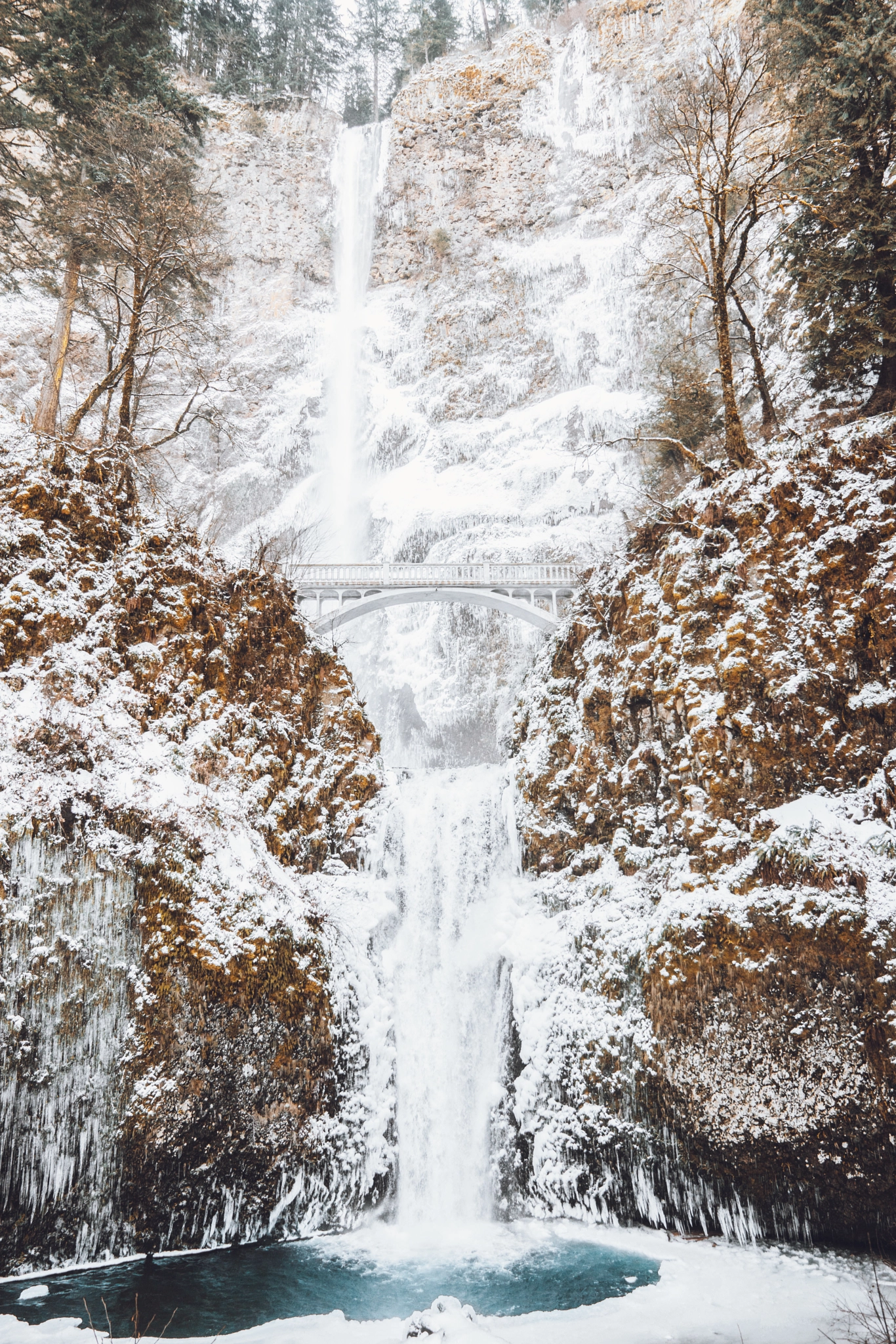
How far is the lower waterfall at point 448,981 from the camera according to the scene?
859cm

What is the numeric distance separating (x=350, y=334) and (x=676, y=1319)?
35907 mm

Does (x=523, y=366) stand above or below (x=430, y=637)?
above

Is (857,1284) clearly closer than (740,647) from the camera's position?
Yes

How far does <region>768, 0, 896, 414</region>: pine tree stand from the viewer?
34.9 ft

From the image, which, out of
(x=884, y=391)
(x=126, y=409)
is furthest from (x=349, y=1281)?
(x=884, y=391)

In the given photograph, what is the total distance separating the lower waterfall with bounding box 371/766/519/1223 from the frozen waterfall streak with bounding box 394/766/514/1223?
0.01 metres

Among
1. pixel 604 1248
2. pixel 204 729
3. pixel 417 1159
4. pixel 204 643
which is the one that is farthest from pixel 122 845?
pixel 604 1248

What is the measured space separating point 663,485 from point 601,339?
1345 cm

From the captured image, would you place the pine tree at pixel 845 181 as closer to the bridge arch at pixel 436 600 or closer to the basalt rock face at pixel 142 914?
the bridge arch at pixel 436 600

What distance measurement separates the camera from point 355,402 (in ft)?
108

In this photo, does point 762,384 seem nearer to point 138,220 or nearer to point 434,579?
point 138,220

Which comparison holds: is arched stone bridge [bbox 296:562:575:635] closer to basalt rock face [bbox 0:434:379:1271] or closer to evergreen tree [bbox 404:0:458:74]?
basalt rock face [bbox 0:434:379:1271]

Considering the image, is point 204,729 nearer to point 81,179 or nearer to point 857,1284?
point 857,1284

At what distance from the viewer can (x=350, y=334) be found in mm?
34688
